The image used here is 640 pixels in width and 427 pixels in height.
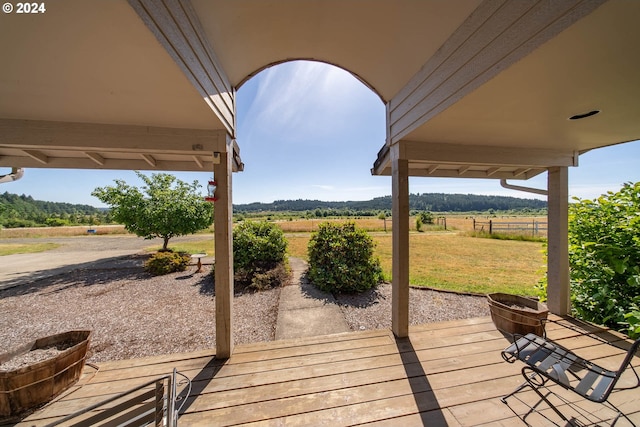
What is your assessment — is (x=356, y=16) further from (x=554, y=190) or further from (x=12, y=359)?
(x=12, y=359)

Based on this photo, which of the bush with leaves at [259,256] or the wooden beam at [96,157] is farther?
the bush with leaves at [259,256]

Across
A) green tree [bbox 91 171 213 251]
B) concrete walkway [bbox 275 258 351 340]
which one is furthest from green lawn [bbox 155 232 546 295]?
green tree [bbox 91 171 213 251]

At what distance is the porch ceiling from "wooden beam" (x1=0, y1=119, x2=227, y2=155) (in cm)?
3

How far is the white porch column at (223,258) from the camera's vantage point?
2357 millimetres

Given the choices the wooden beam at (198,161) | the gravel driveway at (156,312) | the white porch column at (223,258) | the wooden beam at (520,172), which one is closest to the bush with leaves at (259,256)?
the gravel driveway at (156,312)

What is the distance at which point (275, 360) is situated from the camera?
2.31m

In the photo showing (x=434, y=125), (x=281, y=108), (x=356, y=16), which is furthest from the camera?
(x=281, y=108)

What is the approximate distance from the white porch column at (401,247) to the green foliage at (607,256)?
7.85ft

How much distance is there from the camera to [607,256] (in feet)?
9.62

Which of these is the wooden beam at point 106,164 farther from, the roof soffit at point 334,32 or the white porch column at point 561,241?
the white porch column at point 561,241

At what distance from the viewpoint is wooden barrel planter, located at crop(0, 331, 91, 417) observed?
5.60 ft

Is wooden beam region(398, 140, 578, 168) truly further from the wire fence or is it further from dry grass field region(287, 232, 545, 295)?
the wire fence

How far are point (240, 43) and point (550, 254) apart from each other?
500cm

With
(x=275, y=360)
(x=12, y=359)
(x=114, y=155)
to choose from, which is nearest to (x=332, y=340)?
(x=275, y=360)
